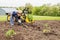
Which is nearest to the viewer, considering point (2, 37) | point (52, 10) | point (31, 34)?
point (2, 37)

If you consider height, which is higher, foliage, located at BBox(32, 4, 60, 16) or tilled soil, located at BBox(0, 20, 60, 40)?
tilled soil, located at BBox(0, 20, 60, 40)

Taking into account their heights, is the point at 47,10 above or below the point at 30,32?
below

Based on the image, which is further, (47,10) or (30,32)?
(47,10)

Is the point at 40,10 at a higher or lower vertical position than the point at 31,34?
lower

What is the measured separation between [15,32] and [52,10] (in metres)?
7.10

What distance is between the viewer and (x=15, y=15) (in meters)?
6.60

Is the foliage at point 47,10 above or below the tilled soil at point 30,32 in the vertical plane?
below

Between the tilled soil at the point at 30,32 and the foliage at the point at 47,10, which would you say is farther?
the foliage at the point at 47,10

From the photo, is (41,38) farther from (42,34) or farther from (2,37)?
(2,37)

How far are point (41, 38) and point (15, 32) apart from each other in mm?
740

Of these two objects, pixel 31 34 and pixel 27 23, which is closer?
pixel 31 34

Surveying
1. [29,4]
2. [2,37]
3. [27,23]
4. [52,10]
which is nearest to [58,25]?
[27,23]

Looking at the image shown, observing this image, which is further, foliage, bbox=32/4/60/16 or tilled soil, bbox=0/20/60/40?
foliage, bbox=32/4/60/16

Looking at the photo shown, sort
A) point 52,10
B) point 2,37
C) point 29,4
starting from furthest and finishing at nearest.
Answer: point 52,10 → point 29,4 → point 2,37
